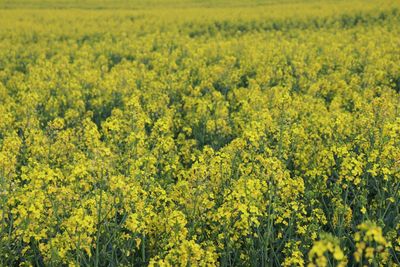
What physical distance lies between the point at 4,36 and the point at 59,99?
37.4 feet

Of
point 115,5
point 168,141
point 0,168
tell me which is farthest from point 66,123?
point 115,5

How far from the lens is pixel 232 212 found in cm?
440

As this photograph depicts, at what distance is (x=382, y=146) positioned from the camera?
211 inches

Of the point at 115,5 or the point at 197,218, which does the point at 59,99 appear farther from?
the point at 115,5

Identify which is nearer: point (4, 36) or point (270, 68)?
point (270, 68)

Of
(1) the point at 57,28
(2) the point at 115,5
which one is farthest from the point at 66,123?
(2) the point at 115,5

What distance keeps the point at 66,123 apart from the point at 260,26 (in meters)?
14.6

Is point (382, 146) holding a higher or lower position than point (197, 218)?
higher

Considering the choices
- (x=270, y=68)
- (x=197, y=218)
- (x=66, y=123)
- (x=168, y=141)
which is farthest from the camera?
(x=270, y=68)

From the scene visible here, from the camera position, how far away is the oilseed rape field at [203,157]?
14.0 ft

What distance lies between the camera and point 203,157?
16.9ft

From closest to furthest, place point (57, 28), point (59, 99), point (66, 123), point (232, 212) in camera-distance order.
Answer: point (232, 212) → point (66, 123) → point (59, 99) → point (57, 28)

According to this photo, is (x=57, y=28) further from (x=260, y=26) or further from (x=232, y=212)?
(x=232, y=212)

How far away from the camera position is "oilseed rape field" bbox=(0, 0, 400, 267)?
168 inches
